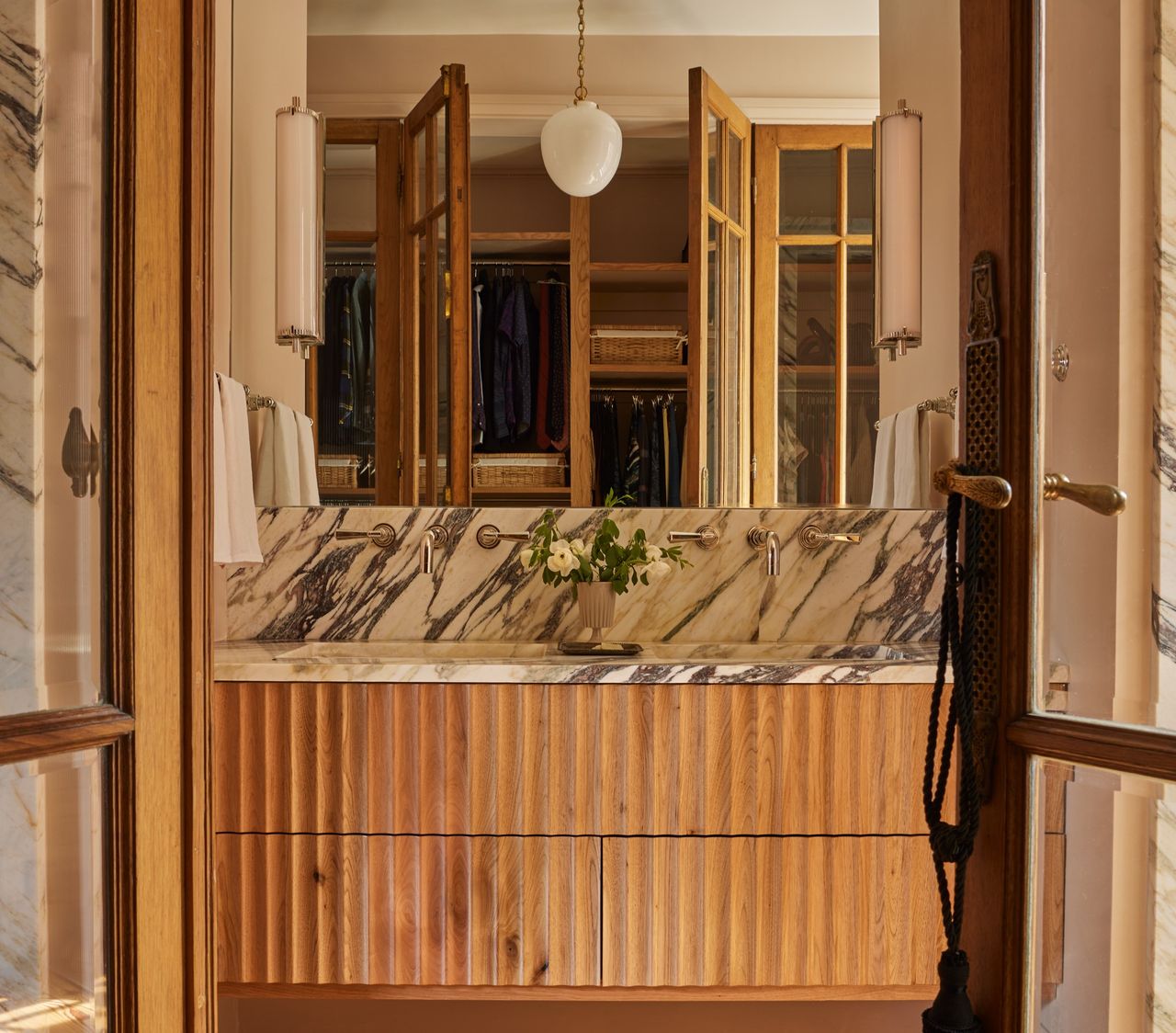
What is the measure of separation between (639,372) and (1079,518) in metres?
1.38

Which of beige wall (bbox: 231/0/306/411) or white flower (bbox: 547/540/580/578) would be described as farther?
beige wall (bbox: 231/0/306/411)

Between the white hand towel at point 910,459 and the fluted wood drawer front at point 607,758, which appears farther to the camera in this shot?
the white hand towel at point 910,459

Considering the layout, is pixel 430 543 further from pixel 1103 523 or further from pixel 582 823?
pixel 1103 523

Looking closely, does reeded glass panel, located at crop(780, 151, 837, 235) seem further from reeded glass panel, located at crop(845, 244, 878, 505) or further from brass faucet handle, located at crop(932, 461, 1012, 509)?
brass faucet handle, located at crop(932, 461, 1012, 509)

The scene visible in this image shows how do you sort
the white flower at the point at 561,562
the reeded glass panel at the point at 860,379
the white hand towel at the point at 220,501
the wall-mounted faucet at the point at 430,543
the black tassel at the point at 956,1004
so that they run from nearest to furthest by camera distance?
1. the black tassel at the point at 956,1004
2. the white hand towel at the point at 220,501
3. the white flower at the point at 561,562
4. the wall-mounted faucet at the point at 430,543
5. the reeded glass panel at the point at 860,379

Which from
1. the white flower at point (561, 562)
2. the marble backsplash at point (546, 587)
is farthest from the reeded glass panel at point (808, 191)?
the white flower at point (561, 562)

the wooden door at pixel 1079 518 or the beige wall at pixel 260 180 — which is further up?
the beige wall at pixel 260 180

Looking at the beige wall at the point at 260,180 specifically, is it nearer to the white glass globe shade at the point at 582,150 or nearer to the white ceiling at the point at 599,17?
the white ceiling at the point at 599,17

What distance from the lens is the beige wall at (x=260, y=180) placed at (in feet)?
6.56

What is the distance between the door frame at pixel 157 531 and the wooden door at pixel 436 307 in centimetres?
115

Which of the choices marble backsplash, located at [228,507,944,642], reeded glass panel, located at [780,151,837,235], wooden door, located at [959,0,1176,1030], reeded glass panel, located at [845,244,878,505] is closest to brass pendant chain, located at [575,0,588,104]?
reeded glass panel, located at [780,151,837,235]

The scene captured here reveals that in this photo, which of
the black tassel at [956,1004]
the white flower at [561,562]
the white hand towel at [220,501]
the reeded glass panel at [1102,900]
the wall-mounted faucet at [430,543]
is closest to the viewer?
the reeded glass panel at [1102,900]

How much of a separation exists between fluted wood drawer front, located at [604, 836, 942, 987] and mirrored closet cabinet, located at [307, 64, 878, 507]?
0.74 metres

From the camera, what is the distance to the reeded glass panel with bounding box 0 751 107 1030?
0.60 m
